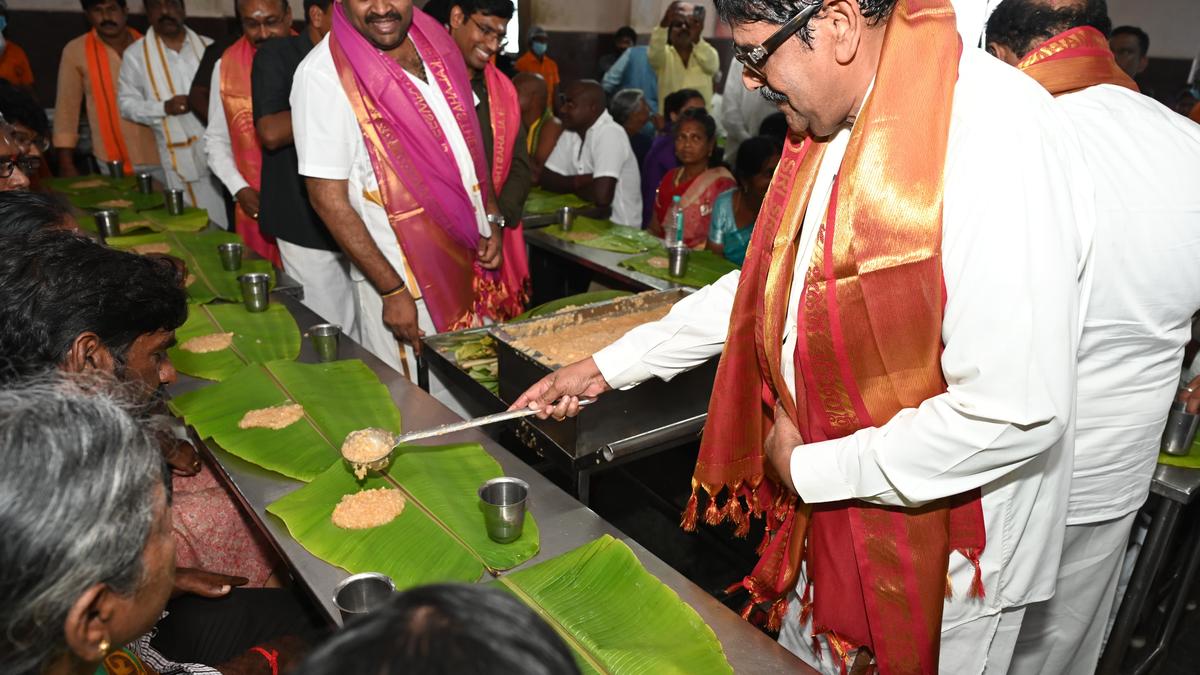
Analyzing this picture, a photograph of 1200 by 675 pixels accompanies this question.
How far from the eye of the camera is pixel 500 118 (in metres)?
3.50

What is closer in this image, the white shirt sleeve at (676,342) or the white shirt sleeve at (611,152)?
the white shirt sleeve at (676,342)

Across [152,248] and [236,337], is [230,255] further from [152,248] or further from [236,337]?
[236,337]

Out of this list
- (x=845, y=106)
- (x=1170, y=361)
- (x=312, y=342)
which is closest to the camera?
(x=845, y=106)

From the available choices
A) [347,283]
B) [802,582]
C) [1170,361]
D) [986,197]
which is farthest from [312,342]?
A: [1170,361]

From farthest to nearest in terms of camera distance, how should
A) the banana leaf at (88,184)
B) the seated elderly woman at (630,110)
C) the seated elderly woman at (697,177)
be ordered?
the seated elderly woman at (630,110)
the banana leaf at (88,184)
the seated elderly woman at (697,177)

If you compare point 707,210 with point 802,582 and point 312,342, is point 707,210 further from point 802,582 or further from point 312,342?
point 802,582

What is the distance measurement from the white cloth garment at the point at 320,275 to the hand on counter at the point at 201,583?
Result: 162 cm

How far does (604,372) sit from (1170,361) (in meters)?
1.38

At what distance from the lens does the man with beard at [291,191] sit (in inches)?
131

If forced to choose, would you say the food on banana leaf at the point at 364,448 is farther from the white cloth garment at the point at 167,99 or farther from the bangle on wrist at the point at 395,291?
the white cloth garment at the point at 167,99

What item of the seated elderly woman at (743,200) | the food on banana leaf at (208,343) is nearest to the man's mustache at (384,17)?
the food on banana leaf at (208,343)

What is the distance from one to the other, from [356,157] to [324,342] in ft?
2.60

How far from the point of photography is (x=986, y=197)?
1.15 m

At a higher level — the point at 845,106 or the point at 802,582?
the point at 845,106
